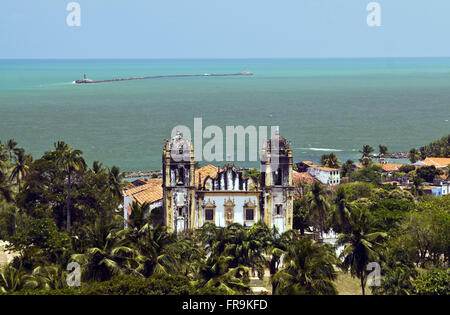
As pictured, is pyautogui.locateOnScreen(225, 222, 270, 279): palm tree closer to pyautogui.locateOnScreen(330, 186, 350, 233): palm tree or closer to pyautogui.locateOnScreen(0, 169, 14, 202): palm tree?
pyautogui.locateOnScreen(330, 186, 350, 233): palm tree

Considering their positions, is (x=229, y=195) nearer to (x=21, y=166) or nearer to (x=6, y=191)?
(x=6, y=191)

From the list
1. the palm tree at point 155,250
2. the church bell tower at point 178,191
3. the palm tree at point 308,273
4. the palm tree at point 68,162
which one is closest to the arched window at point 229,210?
the church bell tower at point 178,191

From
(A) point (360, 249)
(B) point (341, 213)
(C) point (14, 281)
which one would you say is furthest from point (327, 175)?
(C) point (14, 281)

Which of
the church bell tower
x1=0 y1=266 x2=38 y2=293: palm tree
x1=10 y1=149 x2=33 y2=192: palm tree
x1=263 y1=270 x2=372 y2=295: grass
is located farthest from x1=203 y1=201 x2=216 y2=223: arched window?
x1=0 y1=266 x2=38 y2=293: palm tree

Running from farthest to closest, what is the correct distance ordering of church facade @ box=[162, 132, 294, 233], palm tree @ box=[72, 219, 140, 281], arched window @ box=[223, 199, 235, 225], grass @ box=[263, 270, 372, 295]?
1. arched window @ box=[223, 199, 235, 225]
2. church facade @ box=[162, 132, 294, 233]
3. grass @ box=[263, 270, 372, 295]
4. palm tree @ box=[72, 219, 140, 281]
